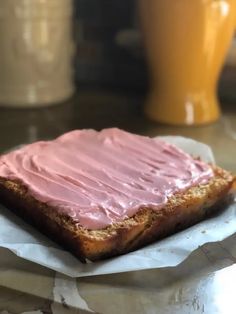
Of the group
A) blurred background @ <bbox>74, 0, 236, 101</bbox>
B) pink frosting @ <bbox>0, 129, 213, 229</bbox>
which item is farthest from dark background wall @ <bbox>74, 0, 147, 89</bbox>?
pink frosting @ <bbox>0, 129, 213, 229</bbox>

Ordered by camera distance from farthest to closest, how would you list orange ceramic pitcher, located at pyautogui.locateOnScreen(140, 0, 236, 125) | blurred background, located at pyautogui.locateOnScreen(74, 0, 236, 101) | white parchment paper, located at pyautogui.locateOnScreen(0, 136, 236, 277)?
blurred background, located at pyautogui.locateOnScreen(74, 0, 236, 101), orange ceramic pitcher, located at pyautogui.locateOnScreen(140, 0, 236, 125), white parchment paper, located at pyautogui.locateOnScreen(0, 136, 236, 277)

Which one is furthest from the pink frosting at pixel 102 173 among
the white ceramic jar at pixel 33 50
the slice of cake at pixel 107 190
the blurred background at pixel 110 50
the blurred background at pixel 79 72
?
the blurred background at pixel 110 50

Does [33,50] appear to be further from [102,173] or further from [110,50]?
[102,173]

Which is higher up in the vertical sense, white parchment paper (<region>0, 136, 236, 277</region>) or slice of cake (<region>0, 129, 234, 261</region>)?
slice of cake (<region>0, 129, 234, 261</region>)

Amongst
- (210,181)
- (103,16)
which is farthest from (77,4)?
(210,181)

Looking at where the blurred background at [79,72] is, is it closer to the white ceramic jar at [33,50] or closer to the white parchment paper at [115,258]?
the white ceramic jar at [33,50]

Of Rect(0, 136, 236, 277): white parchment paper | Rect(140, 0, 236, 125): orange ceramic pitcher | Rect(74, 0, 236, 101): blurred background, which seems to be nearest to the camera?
Rect(0, 136, 236, 277): white parchment paper

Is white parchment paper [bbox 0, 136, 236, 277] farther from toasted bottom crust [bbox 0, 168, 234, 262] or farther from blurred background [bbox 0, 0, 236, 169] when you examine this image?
blurred background [bbox 0, 0, 236, 169]

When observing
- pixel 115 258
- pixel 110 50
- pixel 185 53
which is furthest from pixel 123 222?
pixel 110 50
